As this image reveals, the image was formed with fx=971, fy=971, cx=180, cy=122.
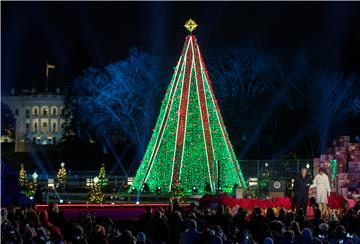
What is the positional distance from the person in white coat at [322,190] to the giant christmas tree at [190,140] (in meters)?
7.58

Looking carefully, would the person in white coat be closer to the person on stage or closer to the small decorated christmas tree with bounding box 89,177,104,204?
the person on stage

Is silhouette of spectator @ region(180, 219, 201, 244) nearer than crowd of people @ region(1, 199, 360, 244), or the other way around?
Result: crowd of people @ region(1, 199, 360, 244)

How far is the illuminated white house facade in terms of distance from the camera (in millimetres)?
168125

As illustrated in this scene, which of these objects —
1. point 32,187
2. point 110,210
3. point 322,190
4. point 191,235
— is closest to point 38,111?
point 32,187

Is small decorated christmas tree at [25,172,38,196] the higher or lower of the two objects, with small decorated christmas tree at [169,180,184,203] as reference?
higher

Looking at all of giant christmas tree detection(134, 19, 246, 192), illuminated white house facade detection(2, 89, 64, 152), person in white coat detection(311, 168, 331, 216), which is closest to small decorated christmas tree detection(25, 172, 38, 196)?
giant christmas tree detection(134, 19, 246, 192)

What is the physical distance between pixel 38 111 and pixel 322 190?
14794 centimetres

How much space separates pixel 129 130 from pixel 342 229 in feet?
176

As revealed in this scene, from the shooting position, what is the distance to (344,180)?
32.5 m

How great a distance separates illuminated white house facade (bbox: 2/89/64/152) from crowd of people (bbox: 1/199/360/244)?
14614 cm

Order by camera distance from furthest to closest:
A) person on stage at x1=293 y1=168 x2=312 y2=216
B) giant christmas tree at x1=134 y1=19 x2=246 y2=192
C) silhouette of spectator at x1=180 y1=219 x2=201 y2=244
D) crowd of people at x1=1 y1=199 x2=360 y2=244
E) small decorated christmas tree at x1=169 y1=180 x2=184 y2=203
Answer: giant christmas tree at x1=134 y1=19 x2=246 y2=192 < small decorated christmas tree at x1=169 y1=180 x2=184 y2=203 < person on stage at x1=293 y1=168 x2=312 y2=216 < silhouette of spectator at x1=180 y1=219 x2=201 y2=244 < crowd of people at x1=1 y1=199 x2=360 y2=244

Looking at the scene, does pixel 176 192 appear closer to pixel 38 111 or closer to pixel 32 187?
pixel 32 187

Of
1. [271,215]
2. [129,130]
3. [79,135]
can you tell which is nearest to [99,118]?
[129,130]

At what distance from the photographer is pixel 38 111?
171875 mm
